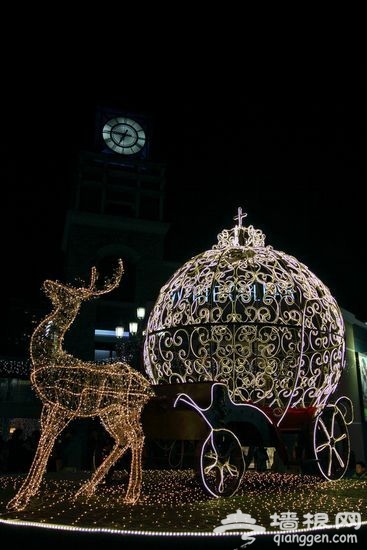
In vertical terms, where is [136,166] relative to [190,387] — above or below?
above

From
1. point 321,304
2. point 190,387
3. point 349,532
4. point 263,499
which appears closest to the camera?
Result: point 349,532

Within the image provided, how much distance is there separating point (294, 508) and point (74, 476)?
4991mm

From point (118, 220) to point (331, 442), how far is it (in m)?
21.2

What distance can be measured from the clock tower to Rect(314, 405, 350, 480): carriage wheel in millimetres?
18380

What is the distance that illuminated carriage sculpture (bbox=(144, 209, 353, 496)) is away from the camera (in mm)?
6531

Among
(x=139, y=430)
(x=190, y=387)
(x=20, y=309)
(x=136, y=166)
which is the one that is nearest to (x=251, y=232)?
(x=190, y=387)

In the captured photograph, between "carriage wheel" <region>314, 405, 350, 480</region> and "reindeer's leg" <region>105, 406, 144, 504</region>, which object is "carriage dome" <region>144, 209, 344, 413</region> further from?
"reindeer's leg" <region>105, 406, 144, 504</region>

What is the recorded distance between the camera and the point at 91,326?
23797 millimetres

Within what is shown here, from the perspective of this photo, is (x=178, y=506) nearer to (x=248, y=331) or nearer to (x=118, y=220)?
(x=248, y=331)

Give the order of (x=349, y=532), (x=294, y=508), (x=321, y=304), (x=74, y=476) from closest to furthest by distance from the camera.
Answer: (x=349, y=532)
(x=294, y=508)
(x=321, y=304)
(x=74, y=476)

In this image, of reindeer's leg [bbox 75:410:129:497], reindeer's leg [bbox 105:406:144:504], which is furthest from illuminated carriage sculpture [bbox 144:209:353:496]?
reindeer's leg [bbox 75:410:129:497]

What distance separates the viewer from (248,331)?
277 inches

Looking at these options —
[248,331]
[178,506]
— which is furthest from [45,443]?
[248,331]

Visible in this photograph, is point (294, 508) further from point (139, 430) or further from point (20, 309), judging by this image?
point (20, 309)
